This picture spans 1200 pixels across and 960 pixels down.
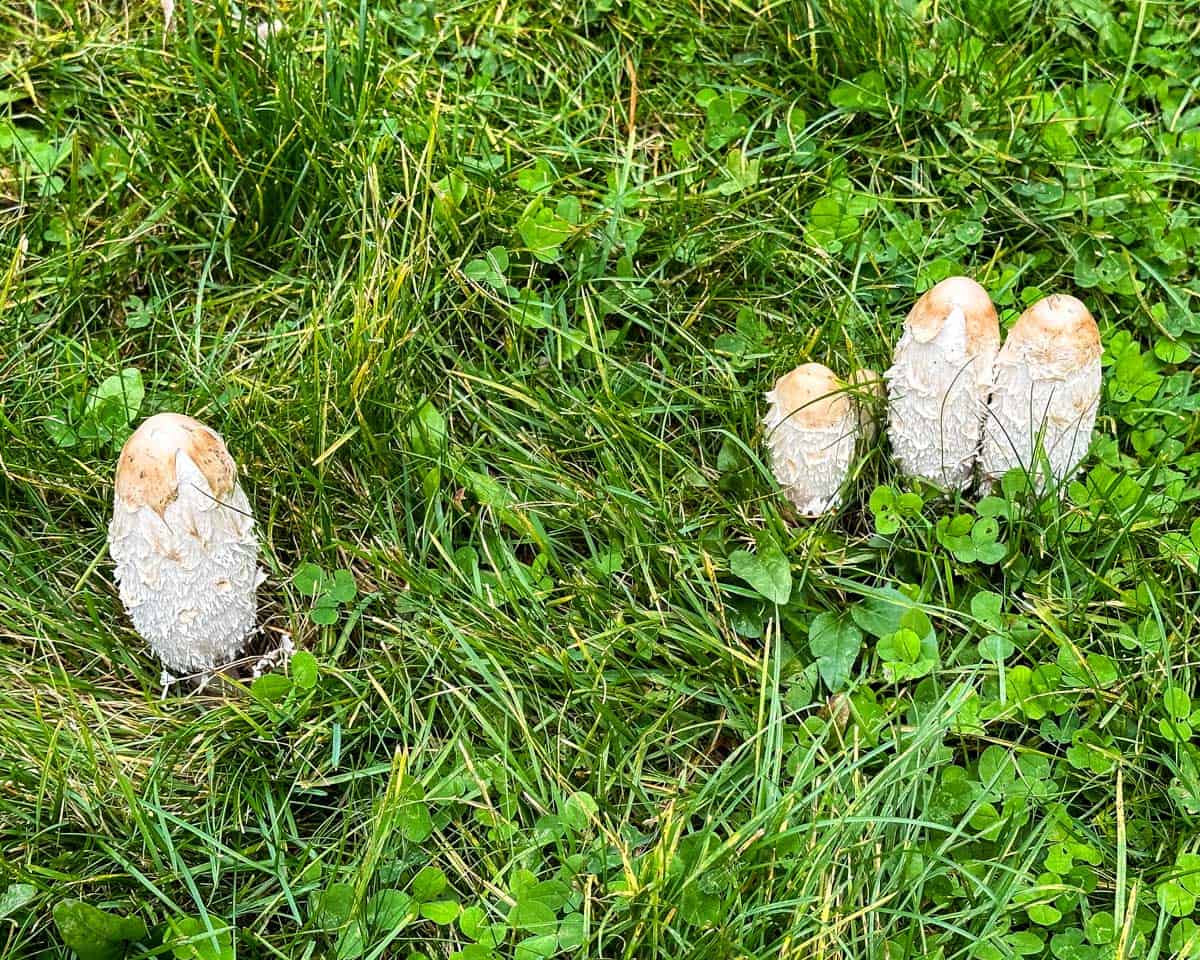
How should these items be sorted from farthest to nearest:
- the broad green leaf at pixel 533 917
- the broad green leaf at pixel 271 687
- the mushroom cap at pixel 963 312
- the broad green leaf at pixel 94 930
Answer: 1. the mushroom cap at pixel 963 312
2. the broad green leaf at pixel 271 687
3. the broad green leaf at pixel 533 917
4. the broad green leaf at pixel 94 930

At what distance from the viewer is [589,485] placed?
103 inches

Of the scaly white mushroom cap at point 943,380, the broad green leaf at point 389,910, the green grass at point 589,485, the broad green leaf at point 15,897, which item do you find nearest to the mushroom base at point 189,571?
the green grass at point 589,485

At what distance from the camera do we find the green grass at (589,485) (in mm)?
2105

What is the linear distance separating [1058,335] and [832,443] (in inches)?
18.0

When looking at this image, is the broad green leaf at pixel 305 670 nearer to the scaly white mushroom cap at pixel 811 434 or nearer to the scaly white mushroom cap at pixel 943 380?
the scaly white mushroom cap at pixel 811 434

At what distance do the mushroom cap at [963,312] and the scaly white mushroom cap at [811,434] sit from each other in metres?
0.20

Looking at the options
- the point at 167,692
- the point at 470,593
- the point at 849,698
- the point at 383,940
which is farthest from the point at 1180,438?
the point at 167,692

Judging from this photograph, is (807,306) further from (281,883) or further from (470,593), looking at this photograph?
(281,883)

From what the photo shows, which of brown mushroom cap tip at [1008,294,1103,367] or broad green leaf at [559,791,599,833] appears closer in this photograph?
broad green leaf at [559,791,599,833]

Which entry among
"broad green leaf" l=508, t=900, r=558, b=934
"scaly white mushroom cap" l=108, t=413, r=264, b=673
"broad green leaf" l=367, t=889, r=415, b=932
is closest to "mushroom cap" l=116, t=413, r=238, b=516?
"scaly white mushroom cap" l=108, t=413, r=264, b=673

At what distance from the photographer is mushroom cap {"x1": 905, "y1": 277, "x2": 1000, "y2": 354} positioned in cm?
239

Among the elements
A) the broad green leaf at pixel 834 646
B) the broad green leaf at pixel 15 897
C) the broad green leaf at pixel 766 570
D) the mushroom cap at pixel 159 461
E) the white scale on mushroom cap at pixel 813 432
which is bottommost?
the broad green leaf at pixel 15 897

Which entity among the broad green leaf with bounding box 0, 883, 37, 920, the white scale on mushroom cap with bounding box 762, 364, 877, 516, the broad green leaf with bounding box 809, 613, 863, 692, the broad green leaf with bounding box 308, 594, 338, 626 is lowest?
the broad green leaf with bounding box 0, 883, 37, 920

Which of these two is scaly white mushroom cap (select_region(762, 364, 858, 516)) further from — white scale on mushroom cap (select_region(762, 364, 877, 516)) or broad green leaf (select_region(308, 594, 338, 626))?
broad green leaf (select_region(308, 594, 338, 626))
